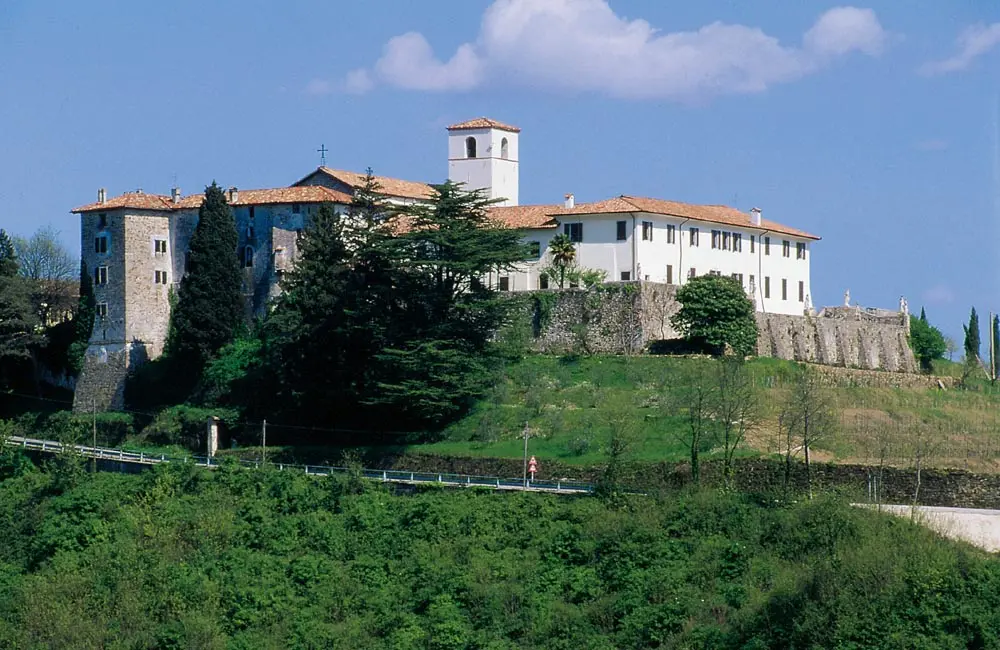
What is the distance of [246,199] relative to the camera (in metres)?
81.3

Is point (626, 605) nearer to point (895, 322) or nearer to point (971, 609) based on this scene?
point (971, 609)

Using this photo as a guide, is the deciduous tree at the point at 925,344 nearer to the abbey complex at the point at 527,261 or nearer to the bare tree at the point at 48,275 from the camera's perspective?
the abbey complex at the point at 527,261

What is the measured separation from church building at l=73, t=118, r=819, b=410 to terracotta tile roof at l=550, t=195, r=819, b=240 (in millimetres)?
77

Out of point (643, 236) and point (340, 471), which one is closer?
point (340, 471)

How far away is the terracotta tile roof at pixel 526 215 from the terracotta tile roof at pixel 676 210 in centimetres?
39

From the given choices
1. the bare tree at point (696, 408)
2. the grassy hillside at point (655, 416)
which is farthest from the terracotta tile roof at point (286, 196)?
the bare tree at point (696, 408)

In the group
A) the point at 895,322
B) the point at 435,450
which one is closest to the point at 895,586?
the point at 435,450

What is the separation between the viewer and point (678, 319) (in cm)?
7431

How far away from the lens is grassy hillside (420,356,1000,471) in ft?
210

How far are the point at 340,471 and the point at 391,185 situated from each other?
1925 centimetres

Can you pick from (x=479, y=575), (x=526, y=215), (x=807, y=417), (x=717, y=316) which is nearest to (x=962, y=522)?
(x=807, y=417)

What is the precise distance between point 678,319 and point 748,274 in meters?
7.58

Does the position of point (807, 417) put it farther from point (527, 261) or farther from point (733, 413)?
point (527, 261)

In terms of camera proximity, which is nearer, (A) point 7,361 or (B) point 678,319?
(B) point 678,319
